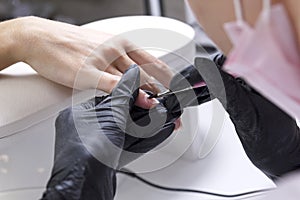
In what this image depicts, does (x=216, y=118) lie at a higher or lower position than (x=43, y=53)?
lower

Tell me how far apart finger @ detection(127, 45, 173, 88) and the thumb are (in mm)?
71

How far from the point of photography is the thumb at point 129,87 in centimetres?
51

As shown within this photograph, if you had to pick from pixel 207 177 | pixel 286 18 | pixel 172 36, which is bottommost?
pixel 207 177

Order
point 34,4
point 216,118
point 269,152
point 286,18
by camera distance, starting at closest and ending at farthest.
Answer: point 286,18 < point 269,152 < point 216,118 < point 34,4

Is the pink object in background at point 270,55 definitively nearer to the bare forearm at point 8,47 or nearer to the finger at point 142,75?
the finger at point 142,75

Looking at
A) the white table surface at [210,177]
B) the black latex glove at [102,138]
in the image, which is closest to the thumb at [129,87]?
the black latex glove at [102,138]

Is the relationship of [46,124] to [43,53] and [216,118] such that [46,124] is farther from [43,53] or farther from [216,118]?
[216,118]

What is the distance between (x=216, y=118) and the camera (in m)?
0.64

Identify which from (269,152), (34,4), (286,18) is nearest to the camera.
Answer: (286,18)

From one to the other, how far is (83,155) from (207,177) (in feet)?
0.77

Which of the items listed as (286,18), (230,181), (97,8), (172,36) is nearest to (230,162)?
(230,181)

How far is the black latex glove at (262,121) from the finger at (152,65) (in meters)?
0.09

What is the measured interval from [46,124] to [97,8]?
4.67ft

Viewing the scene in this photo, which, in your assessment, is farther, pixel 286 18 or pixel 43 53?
pixel 43 53
